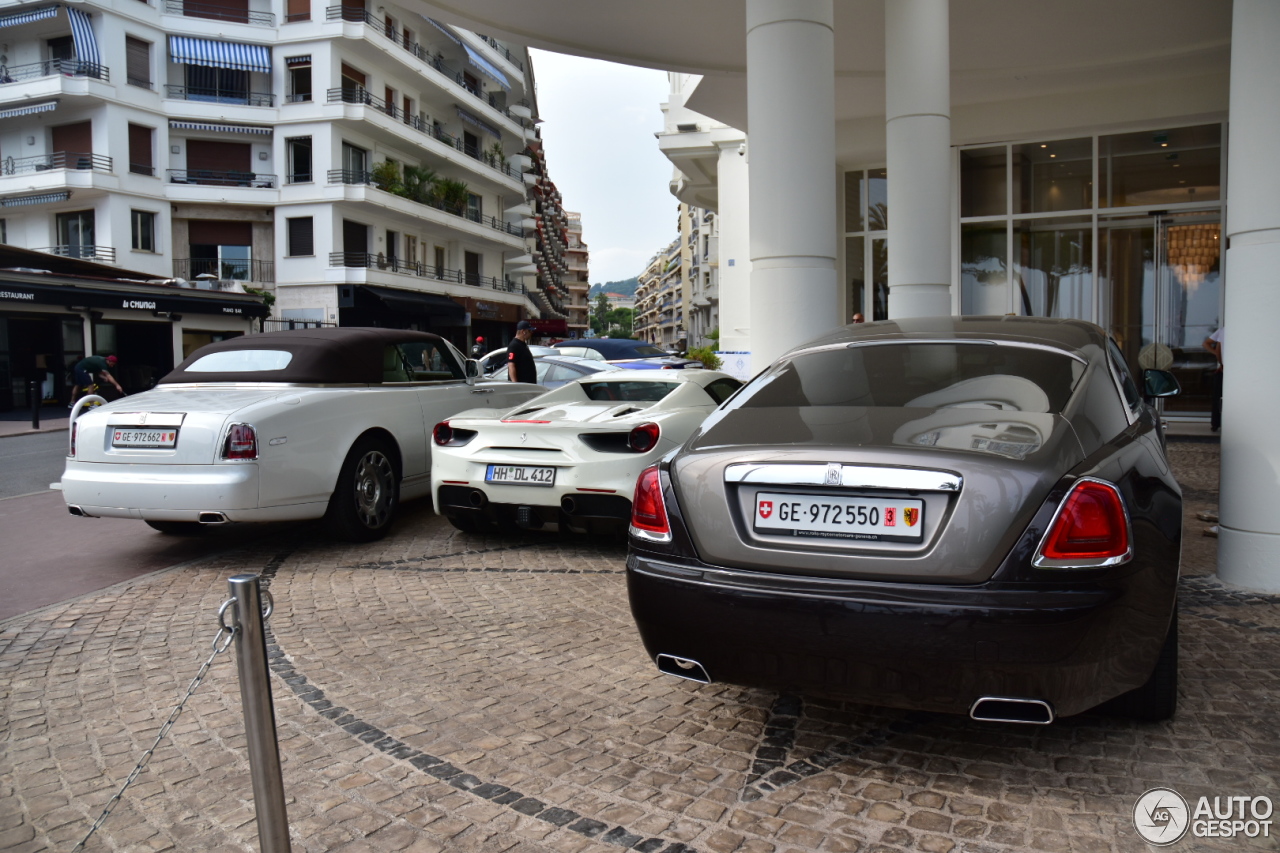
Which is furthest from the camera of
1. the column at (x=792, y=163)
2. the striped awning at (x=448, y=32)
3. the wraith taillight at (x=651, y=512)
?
the striped awning at (x=448, y=32)

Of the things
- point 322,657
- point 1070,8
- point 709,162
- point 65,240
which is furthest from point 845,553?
point 65,240

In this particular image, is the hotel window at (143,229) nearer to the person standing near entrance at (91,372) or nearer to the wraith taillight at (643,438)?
the person standing near entrance at (91,372)

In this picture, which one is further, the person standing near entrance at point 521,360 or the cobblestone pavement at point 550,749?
the person standing near entrance at point 521,360

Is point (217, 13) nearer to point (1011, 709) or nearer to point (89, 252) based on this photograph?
point (89, 252)

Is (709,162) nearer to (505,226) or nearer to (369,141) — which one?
(369,141)

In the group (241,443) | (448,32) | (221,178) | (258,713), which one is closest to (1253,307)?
(258,713)

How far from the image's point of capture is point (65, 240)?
34.0m

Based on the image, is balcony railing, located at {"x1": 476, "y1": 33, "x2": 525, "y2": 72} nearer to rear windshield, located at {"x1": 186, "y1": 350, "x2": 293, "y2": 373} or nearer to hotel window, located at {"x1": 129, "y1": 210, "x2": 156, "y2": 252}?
hotel window, located at {"x1": 129, "y1": 210, "x2": 156, "y2": 252}

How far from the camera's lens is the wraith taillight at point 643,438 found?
585 centimetres

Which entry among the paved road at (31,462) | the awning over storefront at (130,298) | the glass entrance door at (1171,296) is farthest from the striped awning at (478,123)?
the glass entrance door at (1171,296)

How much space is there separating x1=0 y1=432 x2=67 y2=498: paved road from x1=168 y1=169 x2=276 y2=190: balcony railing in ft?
69.6

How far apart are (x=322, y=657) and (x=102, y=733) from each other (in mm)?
965

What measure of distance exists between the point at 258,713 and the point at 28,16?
39.8 m

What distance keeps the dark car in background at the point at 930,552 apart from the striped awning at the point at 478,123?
1815 inches
